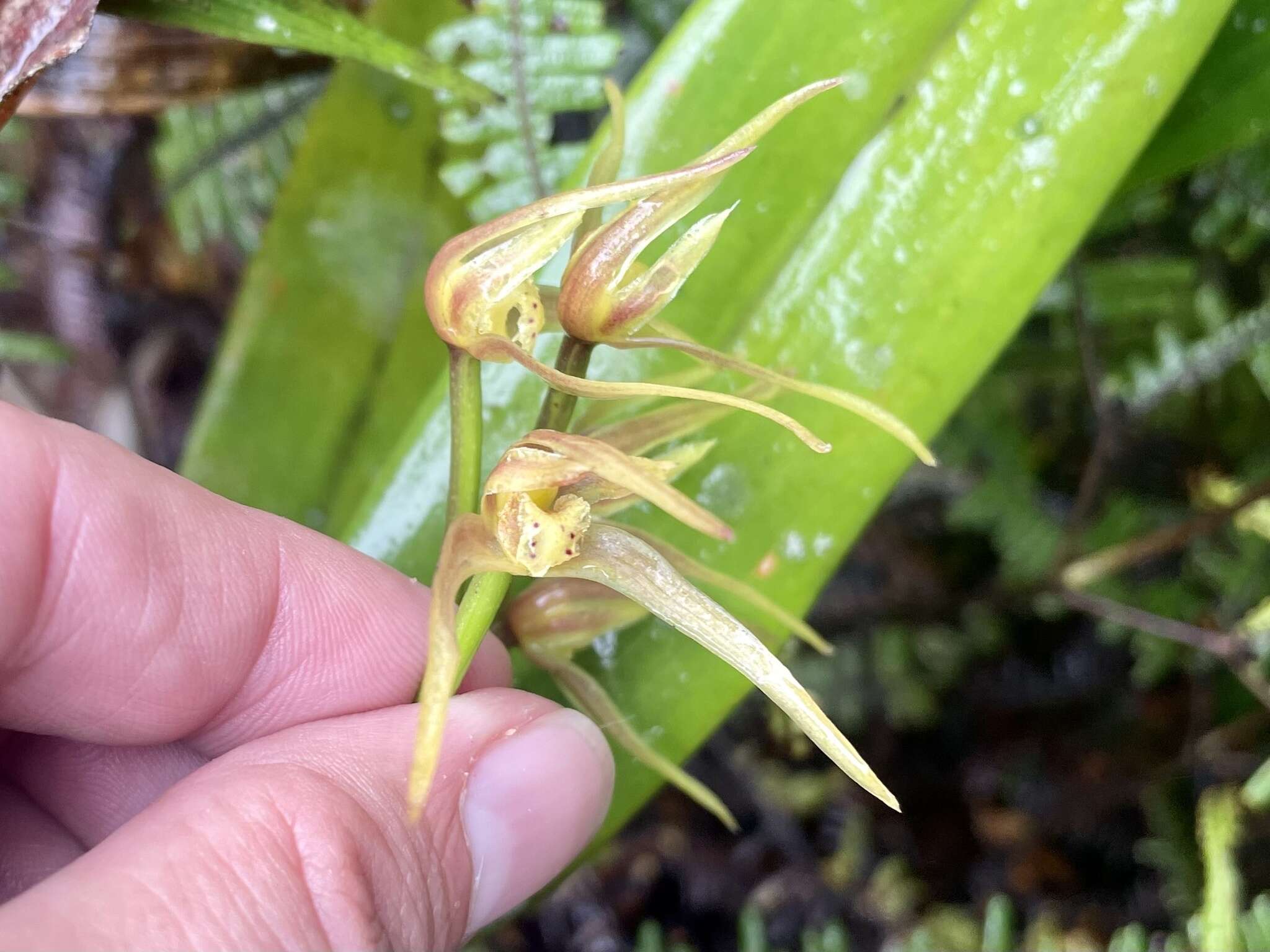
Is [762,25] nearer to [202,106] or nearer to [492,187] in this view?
[492,187]

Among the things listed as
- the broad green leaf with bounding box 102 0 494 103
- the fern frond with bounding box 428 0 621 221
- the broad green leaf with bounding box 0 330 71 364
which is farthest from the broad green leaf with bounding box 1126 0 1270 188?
the broad green leaf with bounding box 0 330 71 364

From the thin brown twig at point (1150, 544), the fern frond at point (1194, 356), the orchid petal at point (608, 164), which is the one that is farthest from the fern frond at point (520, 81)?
the thin brown twig at point (1150, 544)

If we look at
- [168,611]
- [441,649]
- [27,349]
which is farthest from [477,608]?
[27,349]

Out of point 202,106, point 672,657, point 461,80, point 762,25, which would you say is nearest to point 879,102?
point 762,25

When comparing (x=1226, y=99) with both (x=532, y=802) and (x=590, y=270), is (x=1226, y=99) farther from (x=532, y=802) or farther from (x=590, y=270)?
(x=532, y=802)

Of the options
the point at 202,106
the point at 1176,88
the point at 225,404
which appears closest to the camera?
the point at 1176,88

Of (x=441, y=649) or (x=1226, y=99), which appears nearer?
(x=441, y=649)

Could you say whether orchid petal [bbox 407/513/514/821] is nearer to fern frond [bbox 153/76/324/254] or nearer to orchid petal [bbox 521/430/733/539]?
orchid petal [bbox 521/430/733/539]
